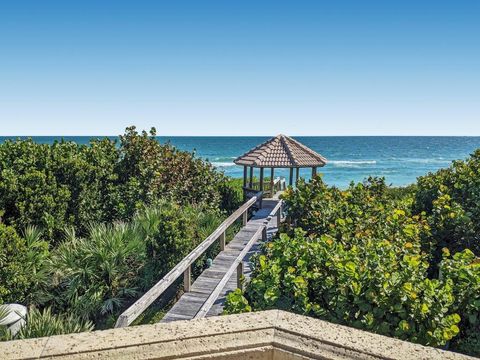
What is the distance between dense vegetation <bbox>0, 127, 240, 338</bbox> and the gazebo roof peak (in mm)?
3824

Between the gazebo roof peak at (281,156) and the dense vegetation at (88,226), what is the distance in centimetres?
382

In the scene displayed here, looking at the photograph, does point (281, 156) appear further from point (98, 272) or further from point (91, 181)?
point (98, 272)

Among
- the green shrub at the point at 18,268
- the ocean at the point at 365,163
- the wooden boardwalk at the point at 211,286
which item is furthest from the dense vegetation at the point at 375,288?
the ocean at the point at 365,163

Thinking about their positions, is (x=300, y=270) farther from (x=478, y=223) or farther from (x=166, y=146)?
(x=166, y=146)

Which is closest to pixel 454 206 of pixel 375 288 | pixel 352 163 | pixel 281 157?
pixel 375 288

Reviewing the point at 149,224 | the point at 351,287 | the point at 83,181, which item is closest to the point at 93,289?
the point at 149,224

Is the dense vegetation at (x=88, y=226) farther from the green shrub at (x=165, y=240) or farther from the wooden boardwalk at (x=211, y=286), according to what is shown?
the wooden boardwalk at (x=211, y=286)

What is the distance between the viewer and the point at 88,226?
39.7 ft

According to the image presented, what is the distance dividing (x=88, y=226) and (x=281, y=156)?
345 inches

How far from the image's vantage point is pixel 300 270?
4332mm

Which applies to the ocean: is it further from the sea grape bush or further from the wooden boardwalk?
the sea grape bush

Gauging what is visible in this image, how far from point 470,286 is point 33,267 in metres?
8.64

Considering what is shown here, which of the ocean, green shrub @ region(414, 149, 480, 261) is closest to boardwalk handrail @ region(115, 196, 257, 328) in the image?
green shrub @ region(414, 149, 480, 261)

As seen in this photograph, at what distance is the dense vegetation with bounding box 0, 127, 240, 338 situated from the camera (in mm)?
8875
